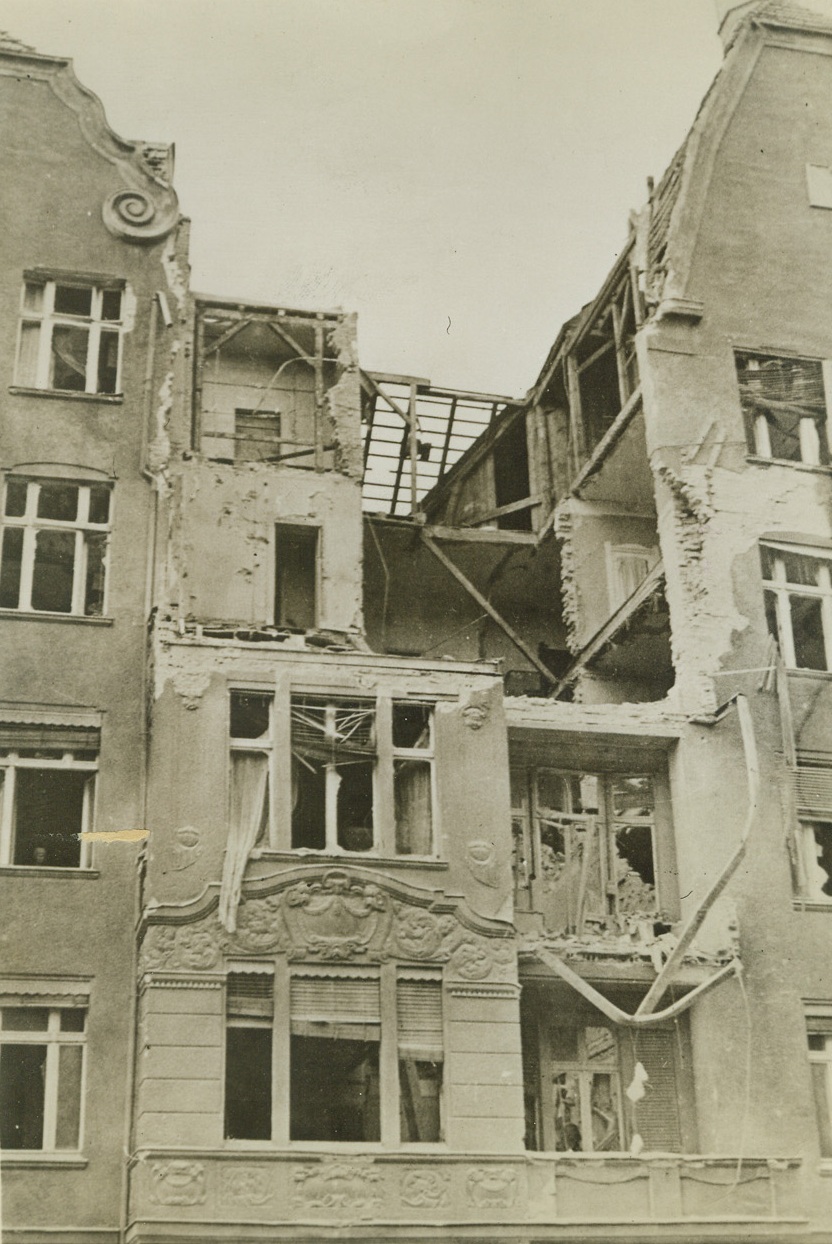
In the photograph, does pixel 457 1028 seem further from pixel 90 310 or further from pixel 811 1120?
pixel 90 310

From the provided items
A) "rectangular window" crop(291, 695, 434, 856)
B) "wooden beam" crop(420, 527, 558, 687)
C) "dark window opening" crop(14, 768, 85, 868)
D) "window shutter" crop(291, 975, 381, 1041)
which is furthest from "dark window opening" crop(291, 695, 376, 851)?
"wooden beam" crop(420, 527, 558, 687)

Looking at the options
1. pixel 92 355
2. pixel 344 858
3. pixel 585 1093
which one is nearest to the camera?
pixel 344 858

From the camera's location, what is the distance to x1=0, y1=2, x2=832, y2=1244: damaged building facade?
22812 millimetres

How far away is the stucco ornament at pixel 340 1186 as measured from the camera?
21.8 m

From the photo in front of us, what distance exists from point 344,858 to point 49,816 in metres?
4.67

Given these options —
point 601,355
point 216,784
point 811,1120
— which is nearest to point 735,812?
point 811,1120

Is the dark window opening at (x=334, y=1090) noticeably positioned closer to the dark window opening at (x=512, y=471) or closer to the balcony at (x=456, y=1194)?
the balcony at (x=456, y=1194)

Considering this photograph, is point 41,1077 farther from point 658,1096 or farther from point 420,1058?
point 658,1096

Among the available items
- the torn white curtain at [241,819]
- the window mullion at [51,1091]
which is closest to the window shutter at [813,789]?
the torn white curtain at [241,819]

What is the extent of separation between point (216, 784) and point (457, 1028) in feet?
16.0

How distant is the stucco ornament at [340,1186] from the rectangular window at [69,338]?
44.0ft

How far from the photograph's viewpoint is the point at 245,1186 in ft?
71.3

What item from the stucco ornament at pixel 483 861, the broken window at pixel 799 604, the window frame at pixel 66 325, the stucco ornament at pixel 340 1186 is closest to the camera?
the stucco ornament at pixel 340 1186

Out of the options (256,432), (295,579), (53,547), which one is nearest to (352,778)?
(295,579)
